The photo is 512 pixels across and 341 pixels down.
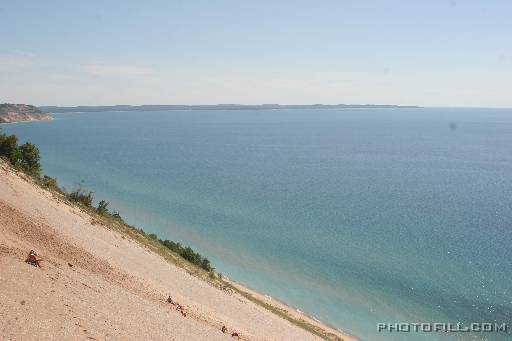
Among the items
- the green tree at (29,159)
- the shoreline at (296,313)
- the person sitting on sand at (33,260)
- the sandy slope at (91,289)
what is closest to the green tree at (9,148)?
the green tree at (29,159)

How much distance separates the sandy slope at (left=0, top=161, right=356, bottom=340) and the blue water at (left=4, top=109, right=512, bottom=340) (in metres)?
12.5

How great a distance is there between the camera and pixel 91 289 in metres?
20.5

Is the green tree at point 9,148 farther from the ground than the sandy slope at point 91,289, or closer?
farther from the ground

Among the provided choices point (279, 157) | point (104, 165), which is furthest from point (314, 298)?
point (279, 157)

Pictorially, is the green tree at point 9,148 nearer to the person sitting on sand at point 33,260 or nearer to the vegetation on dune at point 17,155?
the vegetation on dune at point 17,155

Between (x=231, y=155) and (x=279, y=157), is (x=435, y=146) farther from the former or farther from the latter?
(x=231, y=155)

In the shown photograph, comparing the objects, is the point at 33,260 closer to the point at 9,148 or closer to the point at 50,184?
the point at 50,184

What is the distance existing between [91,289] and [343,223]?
4602 cm

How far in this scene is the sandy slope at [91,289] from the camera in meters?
16.5

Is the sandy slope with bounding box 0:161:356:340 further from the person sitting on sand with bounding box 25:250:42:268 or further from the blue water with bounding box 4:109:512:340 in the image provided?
the blue water with bounding box 4:109:512:340

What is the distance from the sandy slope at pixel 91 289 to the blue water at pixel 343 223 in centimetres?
1251

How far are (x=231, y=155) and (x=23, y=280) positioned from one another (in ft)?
407

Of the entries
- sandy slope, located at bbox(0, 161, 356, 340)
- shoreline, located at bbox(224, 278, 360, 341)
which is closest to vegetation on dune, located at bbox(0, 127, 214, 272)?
shoreline, located at bbox(224, 278, 360, 341)

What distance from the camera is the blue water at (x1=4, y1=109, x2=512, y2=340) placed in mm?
39906
